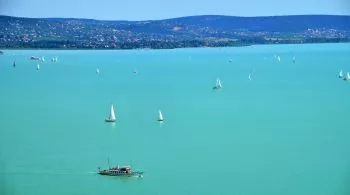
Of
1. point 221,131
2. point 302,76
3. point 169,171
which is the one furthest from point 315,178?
point 302,76

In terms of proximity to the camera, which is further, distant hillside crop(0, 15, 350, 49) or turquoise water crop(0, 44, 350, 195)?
distant hillside crop(0, 15, 350, 49)

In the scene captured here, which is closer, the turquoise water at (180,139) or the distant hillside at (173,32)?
the turquoise water at (180,139)

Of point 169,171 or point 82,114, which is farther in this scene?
point 82,114

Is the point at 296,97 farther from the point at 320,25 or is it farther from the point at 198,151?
the point at 320,25

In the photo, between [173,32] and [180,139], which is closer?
[180,139]

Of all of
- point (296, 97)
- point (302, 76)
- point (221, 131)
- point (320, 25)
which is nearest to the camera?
point (221, 131)
